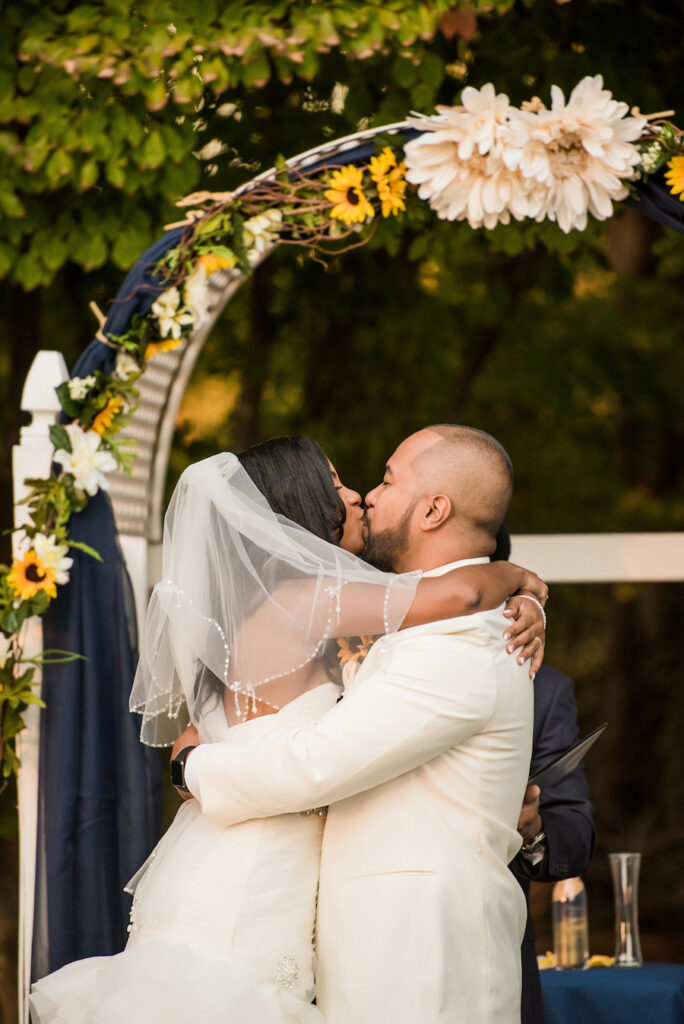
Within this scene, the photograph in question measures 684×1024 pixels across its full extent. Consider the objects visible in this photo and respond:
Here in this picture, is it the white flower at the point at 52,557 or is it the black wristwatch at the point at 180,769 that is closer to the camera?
the black wristwatch at the point at 180,769

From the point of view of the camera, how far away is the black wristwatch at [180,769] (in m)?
2.59

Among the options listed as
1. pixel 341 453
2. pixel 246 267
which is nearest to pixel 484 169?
pixel 246 267

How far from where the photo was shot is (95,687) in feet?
11.5

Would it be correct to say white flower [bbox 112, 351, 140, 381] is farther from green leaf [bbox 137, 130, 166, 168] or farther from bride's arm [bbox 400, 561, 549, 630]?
bride's arm [bbox 400, 561, 549, 630]

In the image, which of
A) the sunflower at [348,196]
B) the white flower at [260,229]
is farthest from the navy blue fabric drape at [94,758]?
the sunflower at [348,196]

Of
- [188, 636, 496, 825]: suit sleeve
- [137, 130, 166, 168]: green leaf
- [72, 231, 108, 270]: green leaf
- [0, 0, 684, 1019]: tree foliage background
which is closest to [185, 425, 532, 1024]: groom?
[188, 636, 496, 825]: suit sleeve

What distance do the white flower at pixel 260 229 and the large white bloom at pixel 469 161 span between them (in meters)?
0.45

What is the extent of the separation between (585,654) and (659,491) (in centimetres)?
148

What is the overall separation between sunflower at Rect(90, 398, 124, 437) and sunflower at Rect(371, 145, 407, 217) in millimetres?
1052

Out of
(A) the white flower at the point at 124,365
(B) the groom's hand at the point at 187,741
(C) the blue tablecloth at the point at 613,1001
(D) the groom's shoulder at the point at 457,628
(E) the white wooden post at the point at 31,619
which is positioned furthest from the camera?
(A) the white flower at the point at 124,365

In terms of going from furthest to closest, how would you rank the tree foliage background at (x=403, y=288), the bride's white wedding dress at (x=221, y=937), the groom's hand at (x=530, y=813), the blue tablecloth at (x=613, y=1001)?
the tree foliage background at (x=403, y=288)
the blue tablecloth at (x=613, y=1001)
the groom's hand at (x=530, y=813)
the bride's white wedding dress at (x=221, y=937)

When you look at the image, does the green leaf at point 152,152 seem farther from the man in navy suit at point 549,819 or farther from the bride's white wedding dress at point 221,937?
the bride's white wedding dress at point 221,937

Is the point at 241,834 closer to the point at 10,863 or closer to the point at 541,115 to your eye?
the point at 541,115

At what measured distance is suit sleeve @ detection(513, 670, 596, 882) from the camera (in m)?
2.98
